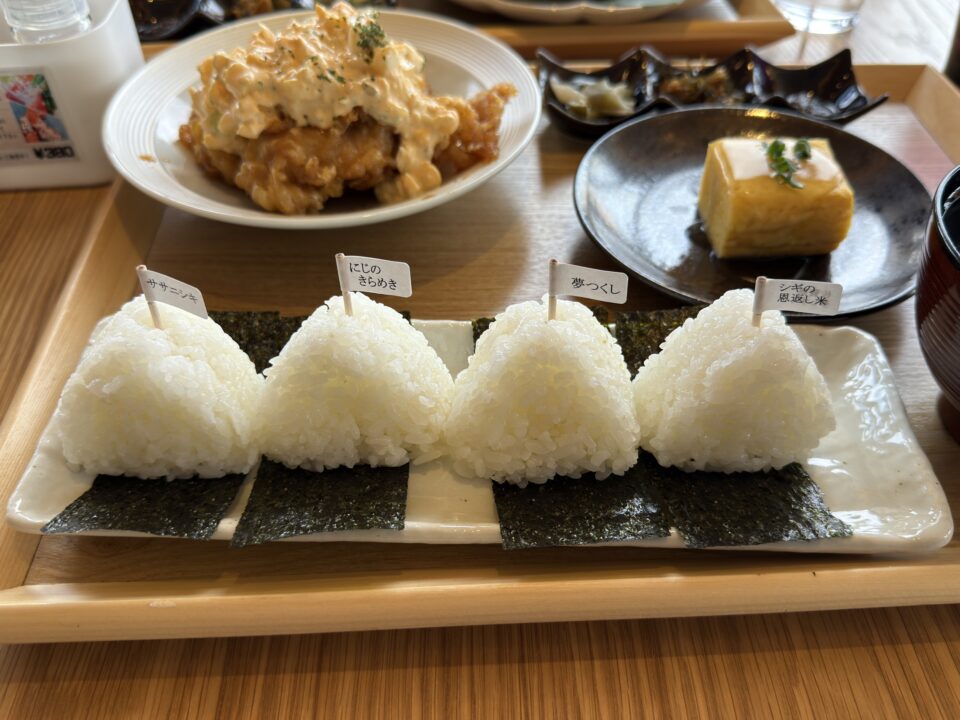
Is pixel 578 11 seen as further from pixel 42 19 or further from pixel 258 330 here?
pixel 258 330

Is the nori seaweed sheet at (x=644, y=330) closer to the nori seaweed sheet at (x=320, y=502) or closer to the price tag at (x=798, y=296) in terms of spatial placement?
the price tag at (x=798, y=296)

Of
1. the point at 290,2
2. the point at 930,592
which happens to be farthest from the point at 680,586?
the point at 290,2

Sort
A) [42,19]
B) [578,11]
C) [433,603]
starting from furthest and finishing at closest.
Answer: [578,11], [42,19], [433,603]

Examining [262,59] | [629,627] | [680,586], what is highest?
[262,59]

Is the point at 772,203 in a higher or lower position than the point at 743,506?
higher

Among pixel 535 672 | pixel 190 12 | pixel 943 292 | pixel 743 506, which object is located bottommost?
pixel 535 672

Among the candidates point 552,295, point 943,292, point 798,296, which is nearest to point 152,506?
point 552,295

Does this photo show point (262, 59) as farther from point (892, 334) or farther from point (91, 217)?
point (892, 334)

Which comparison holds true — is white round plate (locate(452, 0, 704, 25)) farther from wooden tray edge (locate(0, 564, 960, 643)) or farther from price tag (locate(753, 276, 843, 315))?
wooden tray edge (locate(0, 564, 960, 643))

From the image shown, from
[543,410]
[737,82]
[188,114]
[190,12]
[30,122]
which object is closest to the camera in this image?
[543,410]
